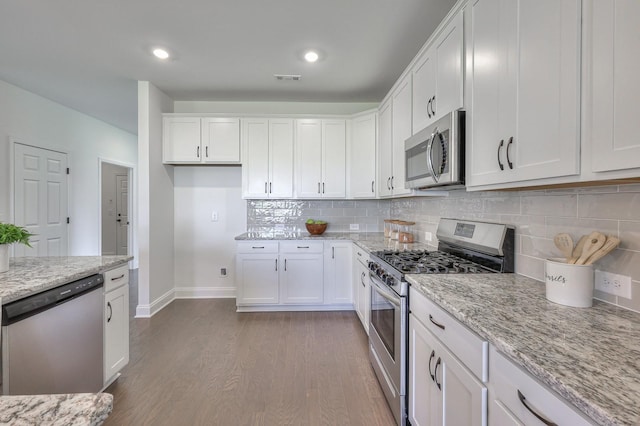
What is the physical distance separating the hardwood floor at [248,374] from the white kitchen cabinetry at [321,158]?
1.56 metres

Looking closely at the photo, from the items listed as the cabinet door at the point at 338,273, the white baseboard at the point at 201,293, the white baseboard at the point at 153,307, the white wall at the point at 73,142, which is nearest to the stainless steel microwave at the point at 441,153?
the cabinet door at the point at 338,273

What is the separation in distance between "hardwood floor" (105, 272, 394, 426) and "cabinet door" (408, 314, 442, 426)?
14.8 inches

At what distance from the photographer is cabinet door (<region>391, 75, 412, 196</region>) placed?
8.20 ft

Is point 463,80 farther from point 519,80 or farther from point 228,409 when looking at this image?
point 228,409

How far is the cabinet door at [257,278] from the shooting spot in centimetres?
342

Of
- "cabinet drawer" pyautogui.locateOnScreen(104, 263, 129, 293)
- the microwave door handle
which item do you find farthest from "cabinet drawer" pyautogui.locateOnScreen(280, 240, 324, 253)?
the microwave door handle

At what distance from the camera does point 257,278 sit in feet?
11.3

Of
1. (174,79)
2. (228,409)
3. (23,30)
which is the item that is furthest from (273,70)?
(228,409)

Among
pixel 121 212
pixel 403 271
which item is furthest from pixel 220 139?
pixel 121 212

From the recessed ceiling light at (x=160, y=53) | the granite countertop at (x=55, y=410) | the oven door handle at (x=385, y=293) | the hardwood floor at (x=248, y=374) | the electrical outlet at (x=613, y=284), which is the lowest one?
the hardwood floor at (x=248, y=374)

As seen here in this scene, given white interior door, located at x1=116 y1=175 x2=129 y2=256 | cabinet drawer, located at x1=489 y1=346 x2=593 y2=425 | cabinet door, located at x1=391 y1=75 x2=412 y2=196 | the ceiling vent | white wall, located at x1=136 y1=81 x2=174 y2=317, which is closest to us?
cabinet drawer, located at x1=489 y1=346 x2=593 y2=425

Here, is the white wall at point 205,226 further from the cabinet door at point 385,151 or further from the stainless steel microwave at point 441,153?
the stainless steel microwave at point 441,153

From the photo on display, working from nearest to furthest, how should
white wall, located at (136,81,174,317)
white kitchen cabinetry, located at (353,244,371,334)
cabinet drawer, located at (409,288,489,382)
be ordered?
cabinet drawer, located at (409,288,489,382) → white kitchen cabinetry, located at (353,244,371,334) → white wall, located at (136,81,174,317)

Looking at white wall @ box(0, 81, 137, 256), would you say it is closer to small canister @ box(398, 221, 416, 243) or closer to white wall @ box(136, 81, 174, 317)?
white wall @ box(136, 81, 174, 317)
